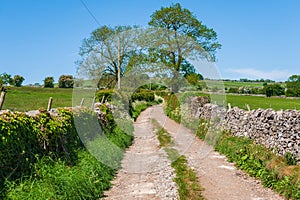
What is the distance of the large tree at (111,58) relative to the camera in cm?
1723

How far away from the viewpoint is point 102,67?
18641mm

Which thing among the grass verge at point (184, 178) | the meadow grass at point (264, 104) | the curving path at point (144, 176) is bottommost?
the curving path at point (144, 176)

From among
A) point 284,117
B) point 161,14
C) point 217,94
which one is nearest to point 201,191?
point 284,117

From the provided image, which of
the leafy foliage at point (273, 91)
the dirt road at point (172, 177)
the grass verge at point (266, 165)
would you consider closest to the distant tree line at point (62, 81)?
the leafy foliage at point (273, 91)

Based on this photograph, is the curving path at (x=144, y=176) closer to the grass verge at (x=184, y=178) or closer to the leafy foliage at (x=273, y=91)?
the grass verge at (x=184, y=178)

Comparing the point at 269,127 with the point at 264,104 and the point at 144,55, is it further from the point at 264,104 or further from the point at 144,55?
the point at 264,104

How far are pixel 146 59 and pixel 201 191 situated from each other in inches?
415

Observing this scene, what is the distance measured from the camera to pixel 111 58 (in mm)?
21203

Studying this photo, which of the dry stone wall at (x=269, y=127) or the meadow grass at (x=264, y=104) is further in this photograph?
the meadow grass at (x=264, y=104)

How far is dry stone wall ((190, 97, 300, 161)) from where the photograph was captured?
8.89m

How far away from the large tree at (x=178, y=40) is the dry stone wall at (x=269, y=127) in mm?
3703

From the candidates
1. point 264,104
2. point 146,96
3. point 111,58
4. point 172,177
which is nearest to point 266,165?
point 172,177

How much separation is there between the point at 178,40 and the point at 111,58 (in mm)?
5191

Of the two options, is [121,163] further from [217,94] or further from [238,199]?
[217,94]
